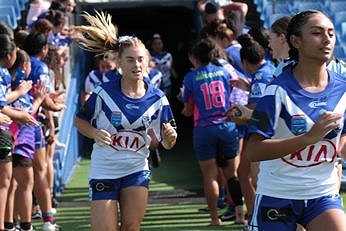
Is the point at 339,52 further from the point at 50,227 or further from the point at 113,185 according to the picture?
the point at 113,185

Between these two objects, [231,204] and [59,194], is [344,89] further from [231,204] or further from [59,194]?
[59,194]

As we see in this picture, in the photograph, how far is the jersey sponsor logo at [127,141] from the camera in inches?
259

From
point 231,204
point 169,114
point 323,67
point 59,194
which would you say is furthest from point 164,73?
point 323,67

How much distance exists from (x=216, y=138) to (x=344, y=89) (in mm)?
4214

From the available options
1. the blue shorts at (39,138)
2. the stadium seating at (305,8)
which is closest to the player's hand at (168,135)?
the blue shorts at (39,138)

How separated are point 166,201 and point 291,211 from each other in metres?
5.67

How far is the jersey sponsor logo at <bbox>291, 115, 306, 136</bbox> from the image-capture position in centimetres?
490

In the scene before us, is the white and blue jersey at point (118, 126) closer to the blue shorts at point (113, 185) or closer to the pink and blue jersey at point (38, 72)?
the blue shorts at point (113, 185)

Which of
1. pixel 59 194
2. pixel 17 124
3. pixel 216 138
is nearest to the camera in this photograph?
pixel 17 124

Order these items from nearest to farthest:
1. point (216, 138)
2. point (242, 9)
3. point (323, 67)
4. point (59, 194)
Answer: point (323, 67) < point (216, 138) < point (59, 194) < point (242, 9)

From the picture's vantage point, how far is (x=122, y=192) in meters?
6.53

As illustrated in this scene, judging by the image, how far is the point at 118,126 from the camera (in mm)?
6566

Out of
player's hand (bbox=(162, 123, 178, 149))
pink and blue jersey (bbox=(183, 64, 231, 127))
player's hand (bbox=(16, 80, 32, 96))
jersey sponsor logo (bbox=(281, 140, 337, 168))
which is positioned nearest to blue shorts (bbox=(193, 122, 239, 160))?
pink and blue jersey (bbox=(183, 64, 231, 127))


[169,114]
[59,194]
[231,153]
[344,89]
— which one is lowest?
[59,194]
